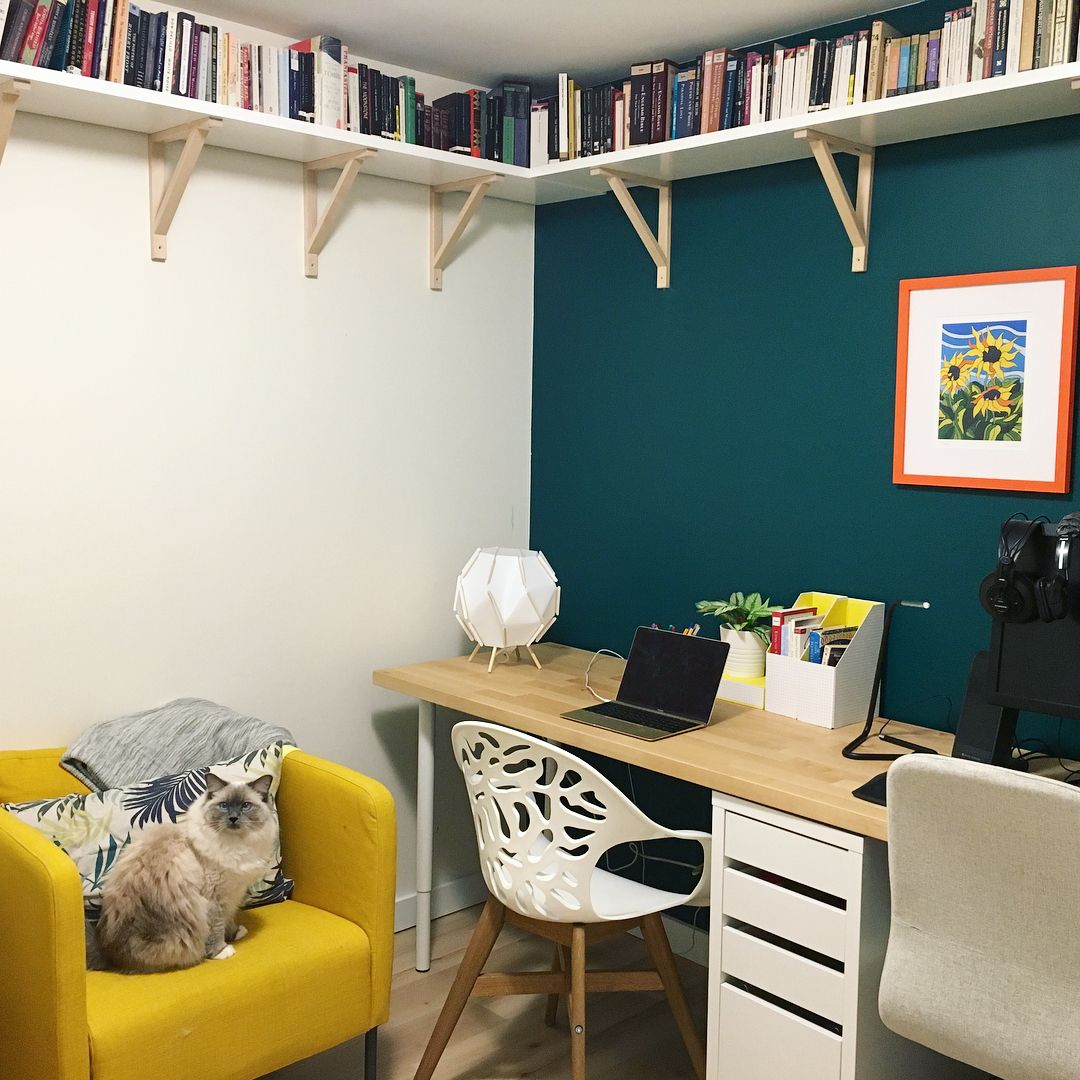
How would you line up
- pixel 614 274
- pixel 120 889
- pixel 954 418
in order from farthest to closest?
pixel 614 274 → pixel 954 418 → pixel 120 889

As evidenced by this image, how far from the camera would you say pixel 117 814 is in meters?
2.43

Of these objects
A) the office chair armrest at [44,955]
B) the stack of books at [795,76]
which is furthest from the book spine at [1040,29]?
the office chair armrest at [44,955]

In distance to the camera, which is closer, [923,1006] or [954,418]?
[923,1006]

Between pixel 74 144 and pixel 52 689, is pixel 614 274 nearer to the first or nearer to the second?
pixel 74 144

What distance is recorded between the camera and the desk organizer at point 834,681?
2625mm

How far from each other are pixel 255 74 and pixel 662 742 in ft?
5.96

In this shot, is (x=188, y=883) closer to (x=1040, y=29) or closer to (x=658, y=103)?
(x=658, y=103)

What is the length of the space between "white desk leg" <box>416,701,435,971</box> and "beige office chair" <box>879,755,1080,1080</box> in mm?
1528

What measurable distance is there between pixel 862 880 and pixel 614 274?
196 centimetres

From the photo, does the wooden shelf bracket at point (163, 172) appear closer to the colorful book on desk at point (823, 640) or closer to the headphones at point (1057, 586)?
the colorful book on desk at point (823, 640)

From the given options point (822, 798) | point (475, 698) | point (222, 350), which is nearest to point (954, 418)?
point (822, 798)

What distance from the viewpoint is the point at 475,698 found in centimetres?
287

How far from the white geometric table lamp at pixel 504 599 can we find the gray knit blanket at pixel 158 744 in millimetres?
629

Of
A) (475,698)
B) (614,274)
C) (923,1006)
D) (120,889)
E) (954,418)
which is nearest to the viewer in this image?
(923,1006)
